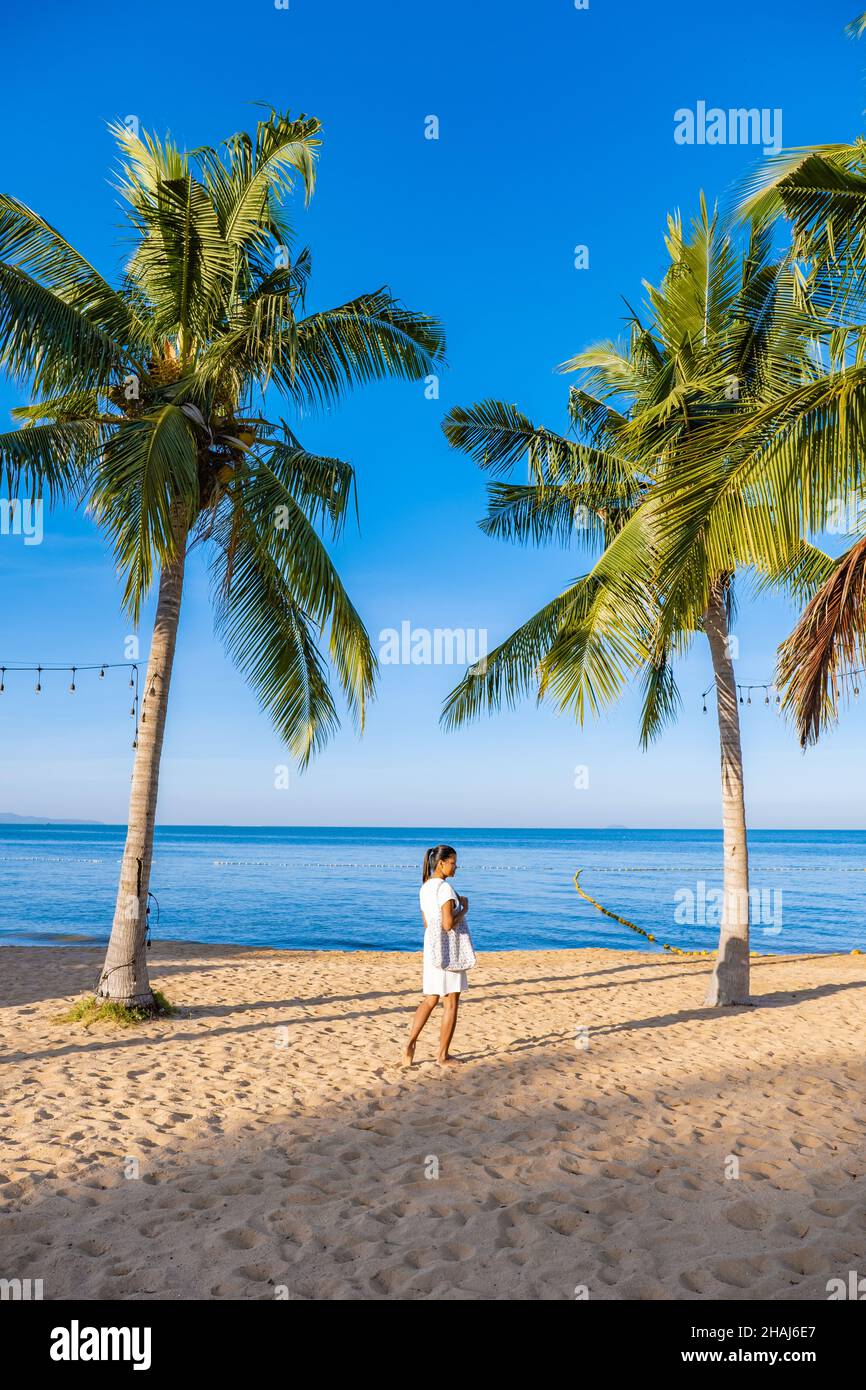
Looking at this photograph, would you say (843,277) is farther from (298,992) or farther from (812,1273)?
(298,992)

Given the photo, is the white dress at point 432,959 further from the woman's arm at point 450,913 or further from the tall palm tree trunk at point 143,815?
the tall palm tree trunk at point 143,815

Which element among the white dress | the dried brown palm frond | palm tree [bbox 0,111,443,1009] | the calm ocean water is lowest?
the calm ocean water

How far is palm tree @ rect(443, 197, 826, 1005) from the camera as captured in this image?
8422mm

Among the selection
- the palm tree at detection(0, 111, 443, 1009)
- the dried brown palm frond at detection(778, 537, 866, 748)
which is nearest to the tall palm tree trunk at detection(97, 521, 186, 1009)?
the palm tree at detection(0, 111, 443, 1009)

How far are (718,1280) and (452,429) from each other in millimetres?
9962

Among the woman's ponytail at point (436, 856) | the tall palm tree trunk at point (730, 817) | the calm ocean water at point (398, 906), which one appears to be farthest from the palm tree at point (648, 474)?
the calm ocean water at point (398, 906)

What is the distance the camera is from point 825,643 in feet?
20.7

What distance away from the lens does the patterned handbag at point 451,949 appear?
679 cm

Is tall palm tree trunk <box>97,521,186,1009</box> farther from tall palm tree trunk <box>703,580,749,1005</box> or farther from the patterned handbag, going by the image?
tall palm tree trunk <box>703,580,749,1005</box>

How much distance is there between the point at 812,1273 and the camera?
11.8ft

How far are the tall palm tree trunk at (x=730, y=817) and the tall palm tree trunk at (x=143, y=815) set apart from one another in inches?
251

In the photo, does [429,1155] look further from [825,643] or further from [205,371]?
[205,371]

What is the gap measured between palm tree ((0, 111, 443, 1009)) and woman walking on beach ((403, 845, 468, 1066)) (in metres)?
2.78

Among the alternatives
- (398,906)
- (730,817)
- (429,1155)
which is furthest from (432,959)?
(398,906)
